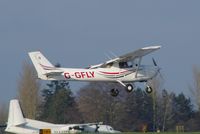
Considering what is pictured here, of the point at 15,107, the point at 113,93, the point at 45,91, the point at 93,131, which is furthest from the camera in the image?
the point at 45,91

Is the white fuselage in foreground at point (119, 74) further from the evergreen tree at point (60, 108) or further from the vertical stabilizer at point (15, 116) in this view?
the evergreen tree at point (60, 108)

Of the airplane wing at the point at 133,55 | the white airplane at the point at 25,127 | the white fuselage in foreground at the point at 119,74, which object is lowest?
the white airplane at the point at 25,127

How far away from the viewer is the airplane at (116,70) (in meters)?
56.7

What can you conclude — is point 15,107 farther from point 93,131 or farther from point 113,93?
point 113,93

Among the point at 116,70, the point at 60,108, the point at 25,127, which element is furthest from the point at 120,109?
the point at 116,70

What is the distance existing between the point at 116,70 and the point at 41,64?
5.44 m

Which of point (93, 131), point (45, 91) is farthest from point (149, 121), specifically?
point (93, 131)

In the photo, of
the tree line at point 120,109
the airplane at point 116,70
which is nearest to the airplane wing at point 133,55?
the airplane at point 116,70

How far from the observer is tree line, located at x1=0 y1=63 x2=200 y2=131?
129 m

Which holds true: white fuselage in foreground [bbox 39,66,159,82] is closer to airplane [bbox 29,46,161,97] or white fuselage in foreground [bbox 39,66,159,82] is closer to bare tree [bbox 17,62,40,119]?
airplane [bbox 29,46,161,97]

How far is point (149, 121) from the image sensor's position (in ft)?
433

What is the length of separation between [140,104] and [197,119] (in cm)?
973

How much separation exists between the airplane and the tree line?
65968mm

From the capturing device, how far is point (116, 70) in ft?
189
